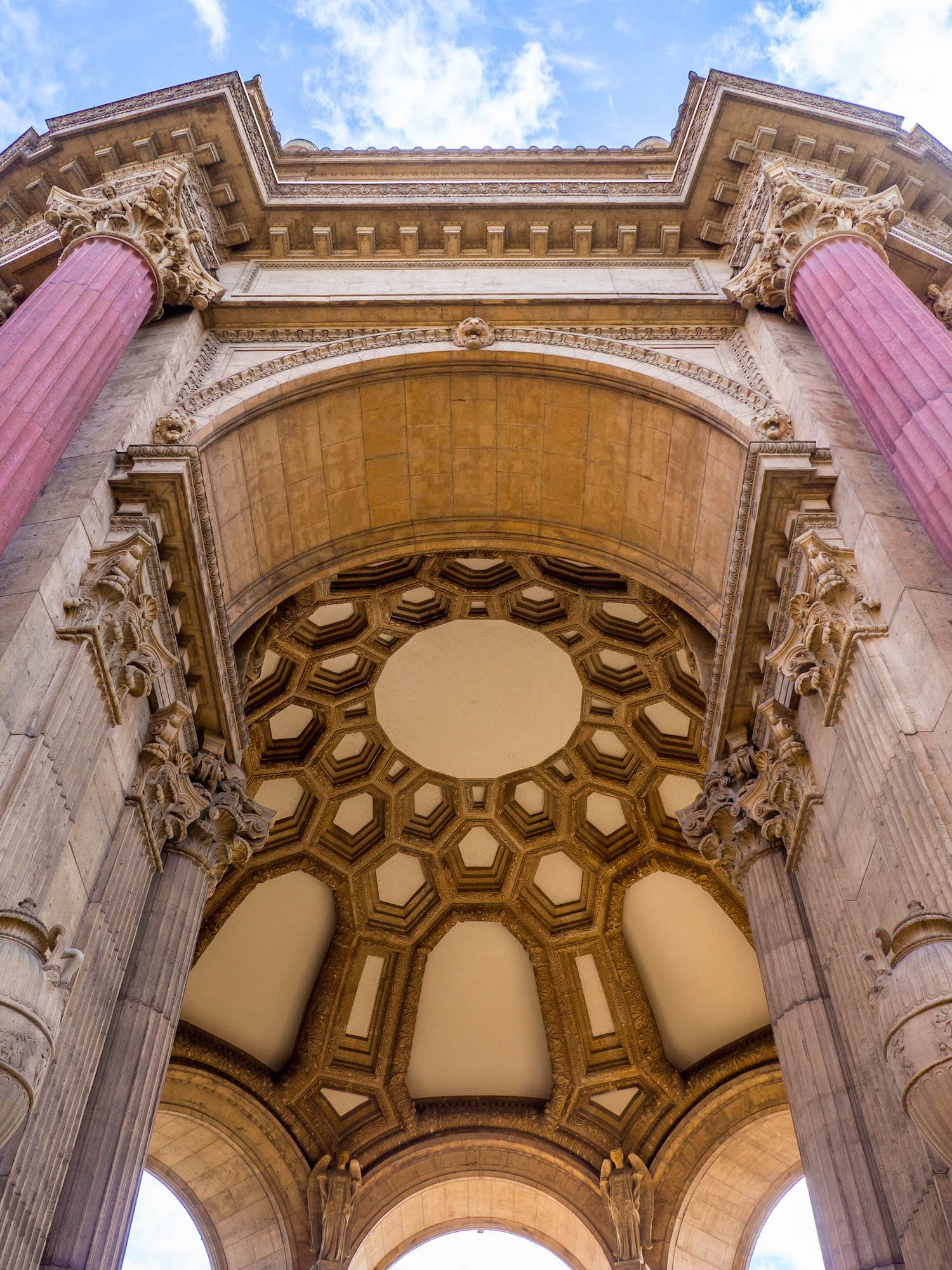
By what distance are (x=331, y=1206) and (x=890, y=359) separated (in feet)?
Answer: 52.1

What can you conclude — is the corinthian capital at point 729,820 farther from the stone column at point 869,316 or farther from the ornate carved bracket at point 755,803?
the stone column at point 869,316

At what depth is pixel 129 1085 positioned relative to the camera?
726cm

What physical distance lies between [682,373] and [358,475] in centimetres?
350

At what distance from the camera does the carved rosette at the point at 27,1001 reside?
5.22m

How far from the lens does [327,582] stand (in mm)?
16500

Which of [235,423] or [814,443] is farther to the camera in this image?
[235,423]

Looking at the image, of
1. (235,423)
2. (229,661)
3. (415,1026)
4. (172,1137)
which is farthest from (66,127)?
(415,1026)

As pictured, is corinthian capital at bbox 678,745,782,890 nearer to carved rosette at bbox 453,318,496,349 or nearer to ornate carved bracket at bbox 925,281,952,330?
carved rosette at bbox 453,318,496,349

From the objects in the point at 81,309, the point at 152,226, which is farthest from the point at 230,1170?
the point at 152,226

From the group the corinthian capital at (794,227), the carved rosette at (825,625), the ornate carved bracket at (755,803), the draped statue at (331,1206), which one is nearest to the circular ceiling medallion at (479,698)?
the draped statue at (331,1206)

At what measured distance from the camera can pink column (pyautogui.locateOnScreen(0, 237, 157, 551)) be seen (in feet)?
24.1

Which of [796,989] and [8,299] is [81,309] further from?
[796,989]

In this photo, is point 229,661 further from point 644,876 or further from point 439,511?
point 644,876

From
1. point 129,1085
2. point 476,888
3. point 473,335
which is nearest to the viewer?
point 129,1085
